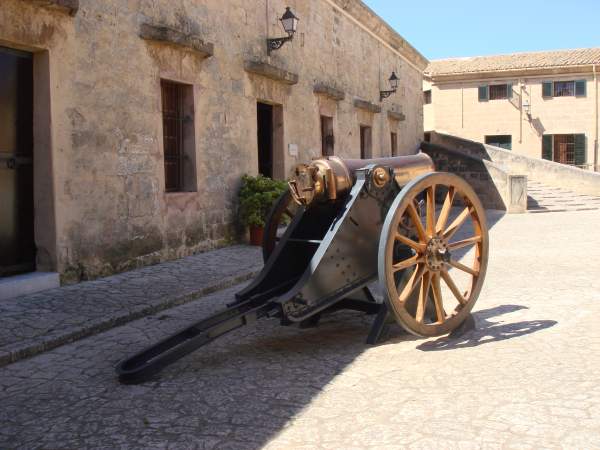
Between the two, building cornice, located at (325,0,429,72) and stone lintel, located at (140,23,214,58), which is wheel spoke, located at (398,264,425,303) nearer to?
stone lintel, located at (140,23,214,58)

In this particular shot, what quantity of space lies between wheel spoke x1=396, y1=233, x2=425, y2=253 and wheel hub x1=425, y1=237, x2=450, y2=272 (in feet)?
0.18

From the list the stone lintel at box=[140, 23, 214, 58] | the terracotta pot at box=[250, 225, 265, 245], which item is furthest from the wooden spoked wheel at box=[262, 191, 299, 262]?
the terracotta pot at box=[250, 225, 265, 245]

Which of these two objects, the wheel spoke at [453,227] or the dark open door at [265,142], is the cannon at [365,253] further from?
the dark open door at [265,142]

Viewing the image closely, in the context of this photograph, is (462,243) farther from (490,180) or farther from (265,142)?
(490,180)

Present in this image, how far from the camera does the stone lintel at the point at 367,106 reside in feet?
48.8

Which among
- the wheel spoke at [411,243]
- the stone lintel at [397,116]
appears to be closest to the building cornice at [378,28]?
the stone lintel at [397,116]

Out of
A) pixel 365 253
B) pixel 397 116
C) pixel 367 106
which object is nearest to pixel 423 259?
pixel 365 253

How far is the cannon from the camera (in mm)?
3766

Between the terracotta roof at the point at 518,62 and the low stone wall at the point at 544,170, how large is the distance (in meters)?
7.67

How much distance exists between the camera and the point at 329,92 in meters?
12.8

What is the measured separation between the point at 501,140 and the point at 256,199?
24148mm

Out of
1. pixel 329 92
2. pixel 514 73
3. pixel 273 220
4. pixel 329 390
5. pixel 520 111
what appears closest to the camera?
pixel 329 390

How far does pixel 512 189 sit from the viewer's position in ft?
53.7

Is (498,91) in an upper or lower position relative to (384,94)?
upper
